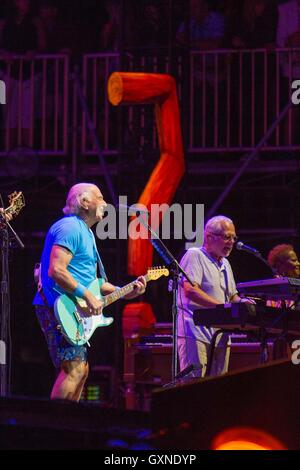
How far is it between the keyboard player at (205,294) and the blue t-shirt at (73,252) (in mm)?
939

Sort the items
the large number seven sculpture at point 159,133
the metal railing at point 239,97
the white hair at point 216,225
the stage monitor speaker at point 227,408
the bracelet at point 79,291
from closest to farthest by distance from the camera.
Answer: the stage monitor speaker at point 227,408 < the bracelet at point 79,291 < the white hair at point 216,225 < the large number seven sculpture at point 159,133 < the metal railing at point 239,97

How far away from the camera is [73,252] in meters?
6.09

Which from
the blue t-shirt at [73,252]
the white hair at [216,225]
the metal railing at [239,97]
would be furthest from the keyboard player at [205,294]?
the metal railing at [239,97]

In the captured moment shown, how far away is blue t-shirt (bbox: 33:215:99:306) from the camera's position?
19.8 ft

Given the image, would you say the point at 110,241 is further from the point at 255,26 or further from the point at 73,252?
the point at 73,252

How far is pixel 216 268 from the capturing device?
281 inches

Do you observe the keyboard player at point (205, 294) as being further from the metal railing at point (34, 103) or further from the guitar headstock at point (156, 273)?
the metal railing at point (34, 103)

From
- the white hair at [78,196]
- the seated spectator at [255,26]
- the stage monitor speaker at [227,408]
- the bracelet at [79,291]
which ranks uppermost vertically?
the seated spectator at [255,26]

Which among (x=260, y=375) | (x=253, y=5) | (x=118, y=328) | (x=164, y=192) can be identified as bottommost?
(x=118, y=328)

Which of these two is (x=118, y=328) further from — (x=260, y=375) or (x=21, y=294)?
(x=260, y=375)

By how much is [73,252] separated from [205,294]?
1258 mm

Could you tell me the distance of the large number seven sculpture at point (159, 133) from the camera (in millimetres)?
Answer: 9109
